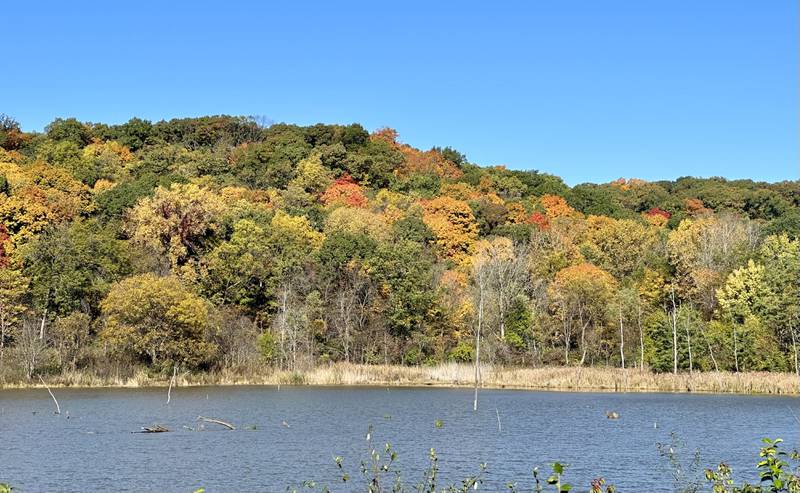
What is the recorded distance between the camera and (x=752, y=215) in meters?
103

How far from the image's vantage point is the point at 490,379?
2169 inches

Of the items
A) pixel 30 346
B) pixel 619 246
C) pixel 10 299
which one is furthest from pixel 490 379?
pixel 619 246

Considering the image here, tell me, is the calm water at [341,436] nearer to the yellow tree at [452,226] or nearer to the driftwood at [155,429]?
the driftwood at [155,429]

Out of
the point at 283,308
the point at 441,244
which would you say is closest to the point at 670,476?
the point at 283,308

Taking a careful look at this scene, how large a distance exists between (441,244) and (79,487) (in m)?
61.9

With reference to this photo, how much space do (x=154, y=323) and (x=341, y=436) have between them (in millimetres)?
26345

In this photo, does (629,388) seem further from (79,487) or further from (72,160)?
(72,160)

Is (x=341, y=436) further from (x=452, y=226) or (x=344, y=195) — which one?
(x=344, y=195)

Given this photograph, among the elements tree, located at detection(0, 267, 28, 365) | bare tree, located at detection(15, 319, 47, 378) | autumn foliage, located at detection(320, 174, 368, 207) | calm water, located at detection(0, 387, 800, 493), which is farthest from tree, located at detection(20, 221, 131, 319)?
autumn foliage, located at detection(320, 174, 368, 207)

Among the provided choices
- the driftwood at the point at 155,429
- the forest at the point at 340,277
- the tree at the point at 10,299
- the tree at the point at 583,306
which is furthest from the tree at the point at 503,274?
the driftwood at the point at 155,429

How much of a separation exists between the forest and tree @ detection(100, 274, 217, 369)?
119 millimetres

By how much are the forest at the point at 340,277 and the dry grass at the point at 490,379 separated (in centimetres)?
128

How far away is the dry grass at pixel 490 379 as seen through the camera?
154 ft

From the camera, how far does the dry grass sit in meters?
46.9
